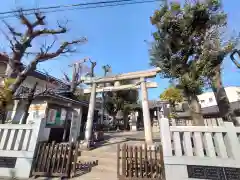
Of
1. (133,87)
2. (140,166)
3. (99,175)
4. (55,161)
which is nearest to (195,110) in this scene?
(133,87)

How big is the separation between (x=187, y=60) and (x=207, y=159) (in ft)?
25.8

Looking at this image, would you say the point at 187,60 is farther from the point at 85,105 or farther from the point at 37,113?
the point at 37,113

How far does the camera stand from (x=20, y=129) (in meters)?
4.98

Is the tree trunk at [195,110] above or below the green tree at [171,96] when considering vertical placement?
below

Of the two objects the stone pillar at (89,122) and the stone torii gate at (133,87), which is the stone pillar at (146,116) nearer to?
the stone torii gate at (133,87)

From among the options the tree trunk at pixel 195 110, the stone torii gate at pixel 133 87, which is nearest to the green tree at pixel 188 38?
the tree trunk at pixel 195 110

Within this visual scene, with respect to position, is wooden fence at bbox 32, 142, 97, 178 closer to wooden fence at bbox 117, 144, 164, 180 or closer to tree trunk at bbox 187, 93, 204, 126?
wooden fence at bbox 117, 144, 164, 180

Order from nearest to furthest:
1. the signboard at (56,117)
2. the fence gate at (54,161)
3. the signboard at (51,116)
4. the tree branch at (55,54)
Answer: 1. the fence gate at (54,161)
2. the tree branch at (55,54)
3. the signboard at (51,116)
4. the signboard at (56,117)

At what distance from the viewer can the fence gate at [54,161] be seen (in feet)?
15.0

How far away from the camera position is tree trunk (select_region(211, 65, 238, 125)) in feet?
28.7

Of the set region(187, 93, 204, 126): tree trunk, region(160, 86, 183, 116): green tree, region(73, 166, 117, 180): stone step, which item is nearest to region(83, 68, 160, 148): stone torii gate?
region(187, 93, 204, 126): tree trunk

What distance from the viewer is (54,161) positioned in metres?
4.70

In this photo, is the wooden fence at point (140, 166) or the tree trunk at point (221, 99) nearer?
the wooden fence at point (140, 166)

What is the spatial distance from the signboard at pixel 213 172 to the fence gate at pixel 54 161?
3509 millimetres
